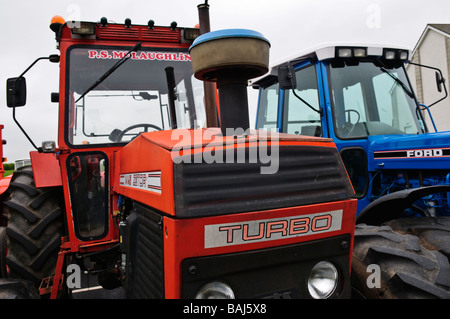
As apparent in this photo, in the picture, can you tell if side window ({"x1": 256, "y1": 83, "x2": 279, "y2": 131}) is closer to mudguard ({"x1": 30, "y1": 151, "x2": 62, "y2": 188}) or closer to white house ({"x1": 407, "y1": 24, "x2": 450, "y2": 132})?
mudguard ({"x1": 30, "y1": 151, "x2": 62, "y2": 188})

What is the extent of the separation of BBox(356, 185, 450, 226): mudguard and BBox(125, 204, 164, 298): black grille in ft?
5.73

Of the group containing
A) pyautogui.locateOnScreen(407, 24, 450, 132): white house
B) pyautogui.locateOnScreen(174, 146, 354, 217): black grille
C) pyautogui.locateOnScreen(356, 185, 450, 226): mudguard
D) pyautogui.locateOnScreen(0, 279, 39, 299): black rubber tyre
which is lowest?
pyautogui.locateOnScreen(0, 279, 39, 299): black rubber tyre

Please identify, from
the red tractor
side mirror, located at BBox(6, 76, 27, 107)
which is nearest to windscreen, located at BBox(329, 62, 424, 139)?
the red tractor

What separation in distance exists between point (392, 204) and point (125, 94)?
2.25 meters

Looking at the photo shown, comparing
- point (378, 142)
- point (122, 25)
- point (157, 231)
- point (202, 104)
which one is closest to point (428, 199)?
point (378, 142)

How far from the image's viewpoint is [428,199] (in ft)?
10.3

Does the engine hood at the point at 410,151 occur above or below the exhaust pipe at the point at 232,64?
below

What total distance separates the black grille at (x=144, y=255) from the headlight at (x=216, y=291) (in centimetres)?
19

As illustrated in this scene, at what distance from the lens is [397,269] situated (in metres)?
2.04

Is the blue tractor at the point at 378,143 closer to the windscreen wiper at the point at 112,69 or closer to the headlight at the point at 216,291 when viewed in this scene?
the headlight at the point at 216,291

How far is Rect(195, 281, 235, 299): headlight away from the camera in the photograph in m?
1.55

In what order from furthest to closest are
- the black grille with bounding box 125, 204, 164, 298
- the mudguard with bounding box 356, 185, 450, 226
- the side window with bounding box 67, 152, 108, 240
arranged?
the side window with bounding box 67, 152, 108, 240 → the mudguard with bounding box 356, 185, 450, 226 → the black grille with bounding box 125, 204, 164, 298

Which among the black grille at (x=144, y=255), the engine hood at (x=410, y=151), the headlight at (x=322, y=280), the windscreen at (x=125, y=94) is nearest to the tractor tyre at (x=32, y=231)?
the windscreen at (x=125, y=94)

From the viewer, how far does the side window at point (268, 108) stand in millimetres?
4926
